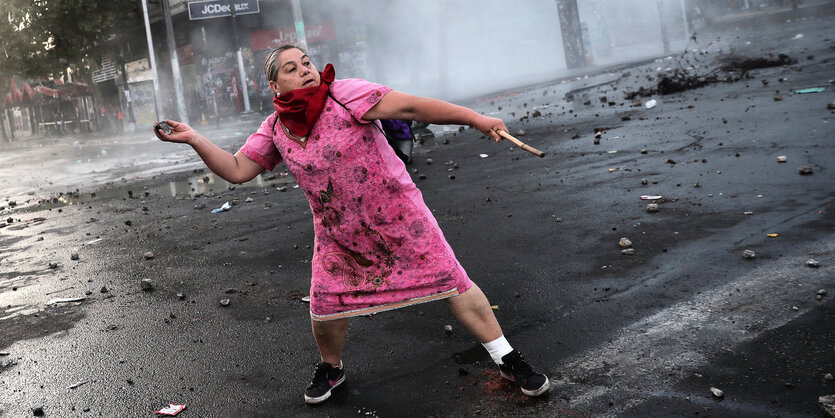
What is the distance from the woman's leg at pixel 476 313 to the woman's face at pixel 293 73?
1066 mm

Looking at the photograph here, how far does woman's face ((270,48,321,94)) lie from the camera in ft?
9.55

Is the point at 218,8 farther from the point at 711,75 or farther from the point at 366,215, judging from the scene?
the point at 366,215

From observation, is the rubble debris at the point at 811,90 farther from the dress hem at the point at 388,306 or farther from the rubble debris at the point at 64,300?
the rubble debris at the point at 64,300

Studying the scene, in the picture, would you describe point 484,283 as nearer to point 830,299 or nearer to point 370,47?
point 830,299

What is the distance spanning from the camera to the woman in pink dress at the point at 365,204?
2855 mm

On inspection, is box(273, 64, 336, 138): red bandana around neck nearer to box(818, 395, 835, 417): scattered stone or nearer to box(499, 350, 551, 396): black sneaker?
box(499, 350, 551, 396): black sneaker

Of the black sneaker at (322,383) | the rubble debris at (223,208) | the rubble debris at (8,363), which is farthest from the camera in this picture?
the rubble debris at (223,208)

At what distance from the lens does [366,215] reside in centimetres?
289

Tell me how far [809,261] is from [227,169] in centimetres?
313

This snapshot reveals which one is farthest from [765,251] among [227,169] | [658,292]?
[227,169]

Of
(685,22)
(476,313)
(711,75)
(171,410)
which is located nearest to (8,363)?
(171,410)

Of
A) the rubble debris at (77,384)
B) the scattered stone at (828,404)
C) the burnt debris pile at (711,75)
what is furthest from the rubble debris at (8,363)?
the burnt debris pile at (711,75)

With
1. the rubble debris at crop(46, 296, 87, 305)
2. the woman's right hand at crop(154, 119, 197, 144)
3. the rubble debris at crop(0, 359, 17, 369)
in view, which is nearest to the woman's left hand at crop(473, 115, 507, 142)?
the woman's right hand at crop(154, 119, 197, 144)

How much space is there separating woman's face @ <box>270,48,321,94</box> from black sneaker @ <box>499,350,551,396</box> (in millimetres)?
1388
